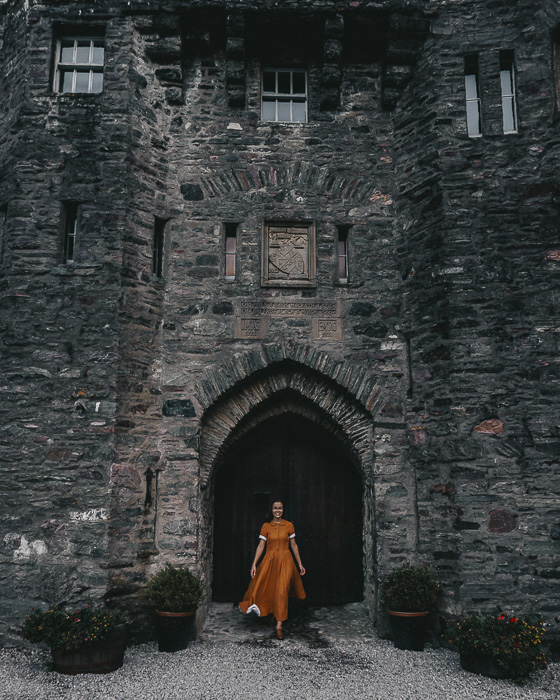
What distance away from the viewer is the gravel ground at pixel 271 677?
513 cm

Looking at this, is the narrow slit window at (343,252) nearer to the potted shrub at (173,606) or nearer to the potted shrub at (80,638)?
the potted shrub at (173,606)

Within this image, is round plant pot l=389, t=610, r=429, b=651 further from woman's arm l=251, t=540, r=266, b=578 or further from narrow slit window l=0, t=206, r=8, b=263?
narrow slit window l=0, t=206, r=8, b=263

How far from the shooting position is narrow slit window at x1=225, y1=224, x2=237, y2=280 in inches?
299

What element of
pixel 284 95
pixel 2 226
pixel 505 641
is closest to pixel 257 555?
pixel 505 641

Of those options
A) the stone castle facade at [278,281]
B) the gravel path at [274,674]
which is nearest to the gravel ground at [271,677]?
the gravel path at [274,674]

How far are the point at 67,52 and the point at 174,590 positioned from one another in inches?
272

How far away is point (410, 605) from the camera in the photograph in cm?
623

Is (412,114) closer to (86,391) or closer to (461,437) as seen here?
(461,437)

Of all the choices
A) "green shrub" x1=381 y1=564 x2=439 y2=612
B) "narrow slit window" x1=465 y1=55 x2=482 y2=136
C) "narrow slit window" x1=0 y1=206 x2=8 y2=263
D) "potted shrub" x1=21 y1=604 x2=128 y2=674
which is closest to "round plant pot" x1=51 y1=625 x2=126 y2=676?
"potted shrub" x1=21 y1=604 x2=128 y2=674

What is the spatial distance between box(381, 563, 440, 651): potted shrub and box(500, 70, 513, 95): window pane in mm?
5909

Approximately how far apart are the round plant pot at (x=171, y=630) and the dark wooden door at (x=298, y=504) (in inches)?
60.8

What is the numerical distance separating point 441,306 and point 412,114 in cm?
272

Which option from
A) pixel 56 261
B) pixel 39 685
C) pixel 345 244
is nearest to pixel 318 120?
pixel 345 244

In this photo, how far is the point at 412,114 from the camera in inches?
299
